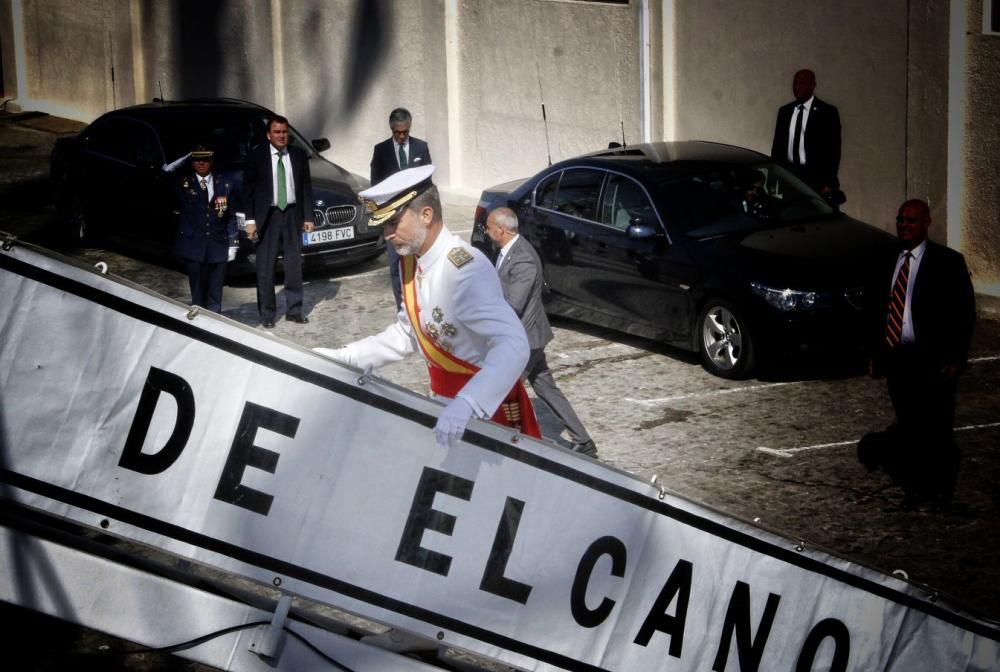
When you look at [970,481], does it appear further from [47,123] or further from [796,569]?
[47,123]

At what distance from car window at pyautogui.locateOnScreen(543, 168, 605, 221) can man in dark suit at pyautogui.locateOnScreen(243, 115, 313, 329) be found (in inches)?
98.3

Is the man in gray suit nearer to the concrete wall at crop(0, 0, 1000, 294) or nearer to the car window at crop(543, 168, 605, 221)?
the car window at crop(543, 168, 605, 221)

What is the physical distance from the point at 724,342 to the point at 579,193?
2314 mm

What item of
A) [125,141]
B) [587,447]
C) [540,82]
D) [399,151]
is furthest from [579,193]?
[125,141]

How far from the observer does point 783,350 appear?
1048 centimetres

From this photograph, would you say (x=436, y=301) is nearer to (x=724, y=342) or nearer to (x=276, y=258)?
(x=724, y=342)

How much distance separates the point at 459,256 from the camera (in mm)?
5043

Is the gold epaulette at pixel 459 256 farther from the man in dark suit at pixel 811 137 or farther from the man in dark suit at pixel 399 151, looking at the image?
the man in dark suit at pixel 399 151

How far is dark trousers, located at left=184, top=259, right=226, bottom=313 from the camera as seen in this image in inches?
478

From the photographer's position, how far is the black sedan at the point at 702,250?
10.5 metres

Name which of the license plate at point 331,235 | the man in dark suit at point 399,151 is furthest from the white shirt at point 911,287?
the license plate at point 331,235

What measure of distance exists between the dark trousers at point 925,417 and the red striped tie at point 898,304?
84 millimetres

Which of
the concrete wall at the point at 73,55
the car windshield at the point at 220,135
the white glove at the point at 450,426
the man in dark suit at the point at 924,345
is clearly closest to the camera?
the white glove at the point at 450,426

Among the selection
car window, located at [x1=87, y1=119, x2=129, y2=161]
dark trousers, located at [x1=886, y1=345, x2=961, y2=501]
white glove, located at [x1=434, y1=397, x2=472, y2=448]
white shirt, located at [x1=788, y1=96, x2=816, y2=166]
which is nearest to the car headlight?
dark trousers, located at [x1=886, y1=345, x2=961, y2=501]
